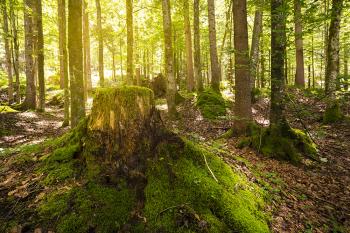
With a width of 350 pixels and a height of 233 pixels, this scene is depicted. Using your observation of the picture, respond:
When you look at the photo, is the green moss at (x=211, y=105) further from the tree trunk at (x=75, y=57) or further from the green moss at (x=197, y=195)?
the green moss at (x=197, y=195)

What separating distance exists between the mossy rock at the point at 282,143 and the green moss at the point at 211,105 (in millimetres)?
4423

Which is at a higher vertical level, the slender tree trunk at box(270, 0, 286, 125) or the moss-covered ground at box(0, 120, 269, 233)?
the slender tree trunk at box(270, 0, 286, 125)

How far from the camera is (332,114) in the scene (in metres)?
10.4

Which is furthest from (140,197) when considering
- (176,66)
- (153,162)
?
(176,66)

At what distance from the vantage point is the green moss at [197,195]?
10.3 feet

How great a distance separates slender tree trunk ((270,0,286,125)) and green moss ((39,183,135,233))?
518 cm

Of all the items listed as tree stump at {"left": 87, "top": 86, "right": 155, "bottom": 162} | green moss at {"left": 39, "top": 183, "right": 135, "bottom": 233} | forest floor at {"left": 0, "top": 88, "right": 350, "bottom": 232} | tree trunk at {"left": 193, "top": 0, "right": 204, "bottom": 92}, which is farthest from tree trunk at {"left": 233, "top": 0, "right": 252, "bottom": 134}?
tree trunk at {"left": 193, "top": 0, "right": 204, "bottom": 92}

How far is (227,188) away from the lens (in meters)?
3.79

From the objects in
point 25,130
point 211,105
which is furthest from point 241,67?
point 25,130

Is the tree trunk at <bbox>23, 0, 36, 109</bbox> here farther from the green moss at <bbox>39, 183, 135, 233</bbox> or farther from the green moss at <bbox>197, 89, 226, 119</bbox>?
the green moss at <bbox>39, 183, 135, 233</bbox>

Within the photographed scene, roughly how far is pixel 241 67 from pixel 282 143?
2.65 m

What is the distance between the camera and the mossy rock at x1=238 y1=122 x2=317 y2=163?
6.72m

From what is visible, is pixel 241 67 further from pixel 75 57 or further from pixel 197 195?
pixel 197 195

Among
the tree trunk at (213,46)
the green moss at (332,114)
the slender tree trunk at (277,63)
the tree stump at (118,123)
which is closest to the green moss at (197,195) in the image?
the tree stump at (118,123)
